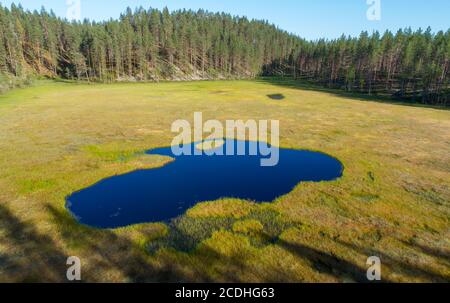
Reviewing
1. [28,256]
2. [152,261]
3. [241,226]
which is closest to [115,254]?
[152,261]

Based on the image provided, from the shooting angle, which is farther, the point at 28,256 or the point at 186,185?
the point at 186,185

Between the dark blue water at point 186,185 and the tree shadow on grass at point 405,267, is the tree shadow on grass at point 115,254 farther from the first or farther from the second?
the tree shadow on grass at point 405,267

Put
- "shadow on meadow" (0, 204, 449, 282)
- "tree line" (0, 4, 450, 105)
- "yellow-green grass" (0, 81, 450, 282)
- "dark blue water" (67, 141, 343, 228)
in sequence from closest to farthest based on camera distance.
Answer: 1. "shadow on meadow" (0, 204, 449, 282)
2. "yellow-green grass" (0, 81, 450, 282)
3. "dark blue water" (67, 141, 343, 228)
4. "tree line" (0, 4, 450, 105)

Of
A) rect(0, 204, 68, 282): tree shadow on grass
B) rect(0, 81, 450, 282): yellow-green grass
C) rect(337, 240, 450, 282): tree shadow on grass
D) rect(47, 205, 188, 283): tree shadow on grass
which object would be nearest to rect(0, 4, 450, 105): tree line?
rect(0, 81, 450, 282): yellow-green grass

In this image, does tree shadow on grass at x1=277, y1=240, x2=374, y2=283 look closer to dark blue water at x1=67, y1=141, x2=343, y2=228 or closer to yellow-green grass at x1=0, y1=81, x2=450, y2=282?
yellow-green grass at x1=0, y1=81, x2=450, y2=282

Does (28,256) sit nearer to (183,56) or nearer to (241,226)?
(241,226)

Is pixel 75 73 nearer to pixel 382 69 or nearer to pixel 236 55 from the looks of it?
pixel 236 55
